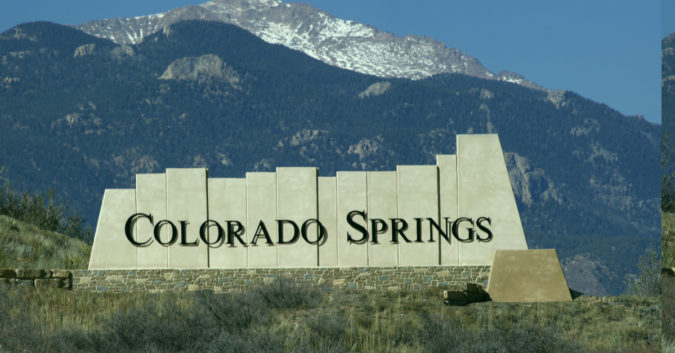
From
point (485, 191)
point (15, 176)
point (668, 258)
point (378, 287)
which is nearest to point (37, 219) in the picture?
point (378, 287)

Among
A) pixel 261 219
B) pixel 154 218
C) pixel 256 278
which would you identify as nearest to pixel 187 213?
pixel 154 218

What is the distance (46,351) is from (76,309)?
6.86 metres

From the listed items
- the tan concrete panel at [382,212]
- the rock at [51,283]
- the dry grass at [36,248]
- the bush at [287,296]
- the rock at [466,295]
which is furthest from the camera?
the dry grass at [36,248]

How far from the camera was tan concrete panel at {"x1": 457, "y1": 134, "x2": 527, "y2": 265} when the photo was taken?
90.8 feet

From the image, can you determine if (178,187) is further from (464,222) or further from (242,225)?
(464,222)

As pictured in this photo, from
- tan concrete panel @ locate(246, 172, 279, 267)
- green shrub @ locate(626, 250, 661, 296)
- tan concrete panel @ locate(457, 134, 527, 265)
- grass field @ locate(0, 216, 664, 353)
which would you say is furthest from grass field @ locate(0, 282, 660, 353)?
green shrub @ locate(626, 250, 661, 296)

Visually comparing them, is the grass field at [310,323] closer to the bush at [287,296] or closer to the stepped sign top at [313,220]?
the bush at [287,296]

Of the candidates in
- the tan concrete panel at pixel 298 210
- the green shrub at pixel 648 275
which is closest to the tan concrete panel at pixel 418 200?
the tan concrete panel at pixel 298 210

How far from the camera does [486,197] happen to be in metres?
27.9

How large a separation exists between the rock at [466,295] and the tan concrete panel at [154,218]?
903cm

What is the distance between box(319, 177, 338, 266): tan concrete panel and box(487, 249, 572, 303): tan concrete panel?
16.2 ft

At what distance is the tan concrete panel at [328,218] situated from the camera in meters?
27.6

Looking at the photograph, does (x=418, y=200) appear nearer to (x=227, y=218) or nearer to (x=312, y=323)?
(x=227, y=218)

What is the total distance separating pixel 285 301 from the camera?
2389 centimetres
